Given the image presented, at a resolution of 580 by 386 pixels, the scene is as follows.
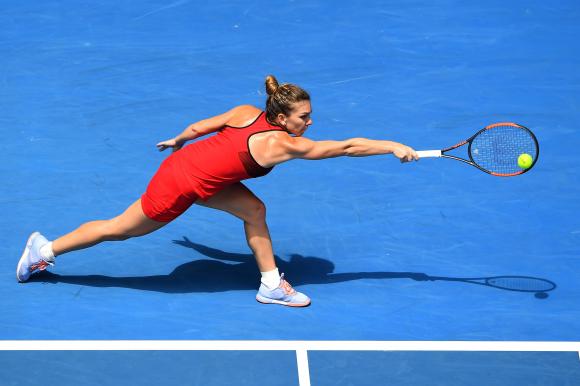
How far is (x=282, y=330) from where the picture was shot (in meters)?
6.81

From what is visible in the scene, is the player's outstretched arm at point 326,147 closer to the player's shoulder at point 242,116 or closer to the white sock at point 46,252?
the player's shoulder at point 242,116

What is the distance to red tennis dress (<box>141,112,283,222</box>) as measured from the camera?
6.74 metres

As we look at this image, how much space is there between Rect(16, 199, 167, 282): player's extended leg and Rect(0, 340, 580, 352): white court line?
72 cm

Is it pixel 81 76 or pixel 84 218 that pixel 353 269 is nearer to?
pixel 84 218

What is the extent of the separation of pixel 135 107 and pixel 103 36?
1.48 metres

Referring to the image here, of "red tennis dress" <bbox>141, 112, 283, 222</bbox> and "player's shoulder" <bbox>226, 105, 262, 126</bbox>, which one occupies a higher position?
"player's shoulder" <bbox>226, 105, 262, 126</bbox>

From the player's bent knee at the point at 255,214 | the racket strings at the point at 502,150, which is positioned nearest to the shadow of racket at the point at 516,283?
the racket strings at the point at 502,150

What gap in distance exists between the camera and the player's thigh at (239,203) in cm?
700

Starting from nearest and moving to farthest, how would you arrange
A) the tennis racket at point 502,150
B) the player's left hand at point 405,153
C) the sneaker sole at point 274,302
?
the player's left hand at point 405,153
the sneaker sole at point 274,302
the tennis racket at point 502,150

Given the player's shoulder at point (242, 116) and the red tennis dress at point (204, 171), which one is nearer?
the red tennis dress at point (204, 171)

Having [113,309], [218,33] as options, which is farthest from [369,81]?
[113,309]
